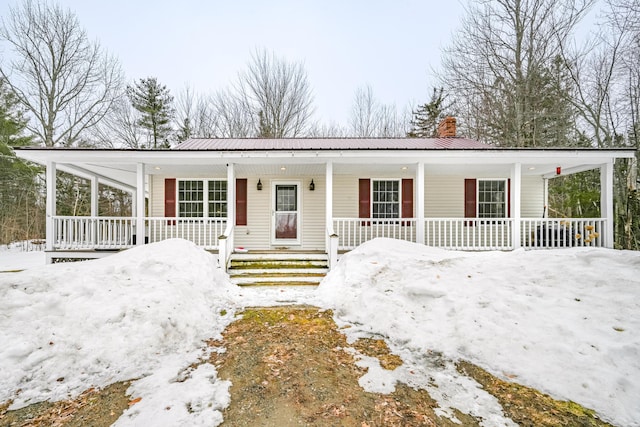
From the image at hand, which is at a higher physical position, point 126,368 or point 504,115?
point 504,115

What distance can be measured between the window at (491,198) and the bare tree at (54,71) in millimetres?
20480

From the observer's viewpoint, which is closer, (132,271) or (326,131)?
(132,271)

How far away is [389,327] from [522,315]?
65.9 inches

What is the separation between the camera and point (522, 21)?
41.9ft

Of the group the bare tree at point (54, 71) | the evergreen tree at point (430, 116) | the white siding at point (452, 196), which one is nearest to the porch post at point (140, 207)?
the white siding at point (452, 196)

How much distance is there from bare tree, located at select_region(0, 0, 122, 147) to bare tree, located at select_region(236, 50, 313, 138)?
8301mm

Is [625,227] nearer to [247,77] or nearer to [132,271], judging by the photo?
[132,271]

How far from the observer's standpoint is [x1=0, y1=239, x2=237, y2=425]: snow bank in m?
2.74

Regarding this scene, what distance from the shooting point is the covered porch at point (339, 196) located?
719 centimetres

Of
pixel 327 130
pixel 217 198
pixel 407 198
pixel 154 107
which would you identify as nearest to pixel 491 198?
pixel 407 198

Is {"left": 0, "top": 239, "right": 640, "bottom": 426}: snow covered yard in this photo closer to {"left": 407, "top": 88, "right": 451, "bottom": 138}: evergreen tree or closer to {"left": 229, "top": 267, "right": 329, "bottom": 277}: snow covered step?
{"left": 229, "top": 267, "right": 329, "bottom": 277}: snow covered step

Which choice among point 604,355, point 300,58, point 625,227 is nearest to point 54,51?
point 300,58

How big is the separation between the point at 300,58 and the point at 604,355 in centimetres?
2076

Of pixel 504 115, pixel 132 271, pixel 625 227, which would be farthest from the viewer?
pixel 504 115
